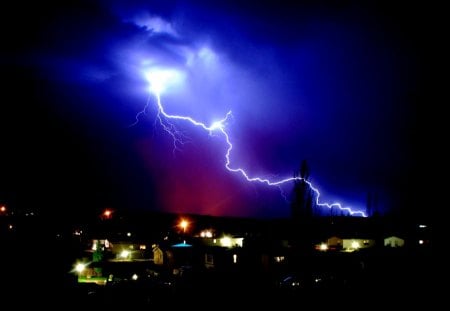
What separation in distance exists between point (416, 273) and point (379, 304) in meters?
3.45

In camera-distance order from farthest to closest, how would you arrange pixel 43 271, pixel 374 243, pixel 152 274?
1. pixel 374 243
2. pixel 152 274
3. pixel 43 271

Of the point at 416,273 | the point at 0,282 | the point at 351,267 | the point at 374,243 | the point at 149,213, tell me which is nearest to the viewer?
the point at 0,282

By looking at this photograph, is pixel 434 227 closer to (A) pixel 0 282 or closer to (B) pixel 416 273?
(B) pixel 416 273

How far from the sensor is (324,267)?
17.4 m

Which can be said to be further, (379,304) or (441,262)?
(441,262)

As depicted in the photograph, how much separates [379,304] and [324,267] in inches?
283

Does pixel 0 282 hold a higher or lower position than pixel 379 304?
higher

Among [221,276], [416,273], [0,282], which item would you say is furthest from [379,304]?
[0,282]

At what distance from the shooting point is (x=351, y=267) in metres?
16.9

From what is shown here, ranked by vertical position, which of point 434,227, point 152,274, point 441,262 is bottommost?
point 152,274

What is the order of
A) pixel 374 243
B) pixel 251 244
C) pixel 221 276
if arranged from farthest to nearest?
pixel 374 243, pixel 251 244, pixel 221 276

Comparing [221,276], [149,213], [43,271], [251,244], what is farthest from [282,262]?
[149,213]

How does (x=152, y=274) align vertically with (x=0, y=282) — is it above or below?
below

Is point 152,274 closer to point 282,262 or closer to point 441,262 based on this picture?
point 282,262
